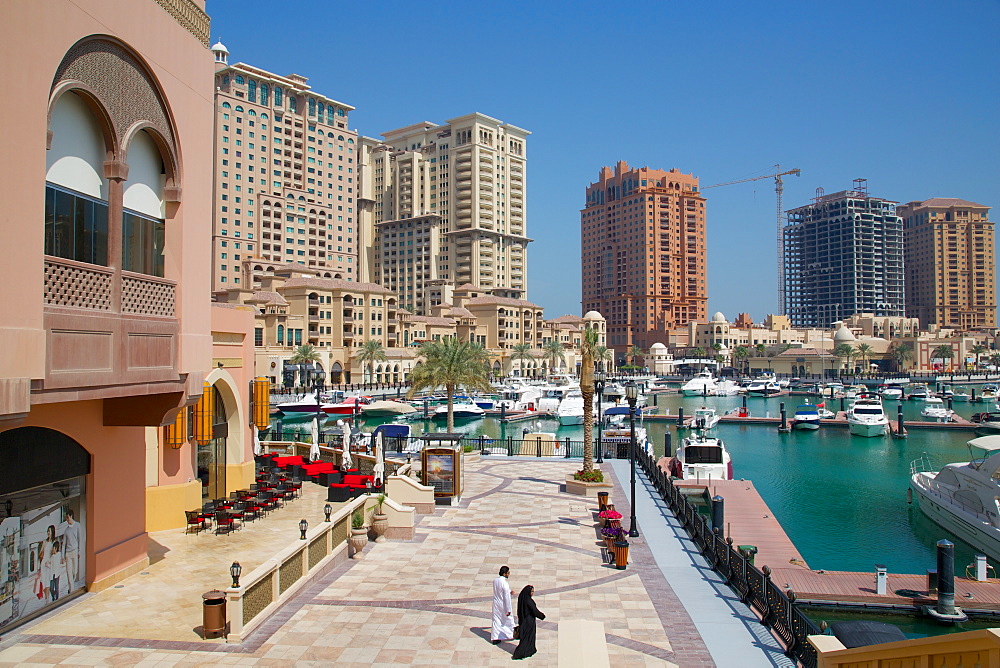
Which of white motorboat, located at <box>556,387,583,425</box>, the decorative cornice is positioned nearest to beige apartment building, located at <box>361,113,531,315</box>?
white motorboat, located at <box>556,387,583,425</box>

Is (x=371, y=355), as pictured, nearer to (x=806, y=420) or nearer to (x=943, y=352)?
(x=806, y=420)

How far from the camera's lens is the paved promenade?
10.8 m

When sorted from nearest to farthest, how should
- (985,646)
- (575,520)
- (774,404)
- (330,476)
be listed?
(985,646) → (575,520) → (330,476) → (774,404)

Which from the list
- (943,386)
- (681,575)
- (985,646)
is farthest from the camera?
(943,386)

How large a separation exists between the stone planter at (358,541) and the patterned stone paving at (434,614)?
0.47 metres

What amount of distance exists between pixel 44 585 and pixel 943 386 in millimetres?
129743

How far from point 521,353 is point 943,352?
95.6 m

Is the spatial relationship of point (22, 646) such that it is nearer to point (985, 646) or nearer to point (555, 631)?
point (555, 631)

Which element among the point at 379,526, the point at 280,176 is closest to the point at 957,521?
the point at 379,526

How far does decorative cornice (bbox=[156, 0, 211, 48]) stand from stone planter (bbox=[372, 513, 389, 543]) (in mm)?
11839

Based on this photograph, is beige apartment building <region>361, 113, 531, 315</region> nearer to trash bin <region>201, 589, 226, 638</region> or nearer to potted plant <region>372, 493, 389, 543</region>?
potted plant <region>372, 493, 389, 543</region>

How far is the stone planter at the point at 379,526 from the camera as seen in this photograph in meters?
18.4

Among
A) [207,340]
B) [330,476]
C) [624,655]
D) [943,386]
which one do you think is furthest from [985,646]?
[943,386]

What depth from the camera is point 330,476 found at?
25.2 metres
